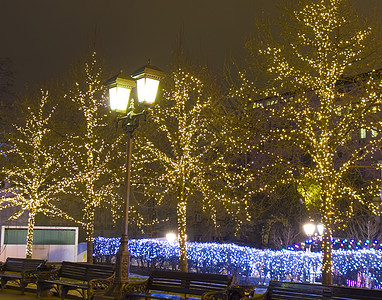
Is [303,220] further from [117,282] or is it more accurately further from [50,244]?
[117,282]

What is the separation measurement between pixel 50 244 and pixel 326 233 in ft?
50.8

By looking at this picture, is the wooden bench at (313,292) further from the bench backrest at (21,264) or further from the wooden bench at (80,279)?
the bench backrest at (21,264)

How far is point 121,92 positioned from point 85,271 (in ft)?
15.4

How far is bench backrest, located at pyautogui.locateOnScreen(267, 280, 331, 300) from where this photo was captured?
7846mm

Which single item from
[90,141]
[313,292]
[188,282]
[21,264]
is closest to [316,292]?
[313,292]

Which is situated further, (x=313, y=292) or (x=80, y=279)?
(x=80, y=279)

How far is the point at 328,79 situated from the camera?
532 inches

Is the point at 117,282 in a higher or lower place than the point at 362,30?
lower

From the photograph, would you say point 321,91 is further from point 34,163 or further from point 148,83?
point 34,163

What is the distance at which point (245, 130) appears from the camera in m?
13.9

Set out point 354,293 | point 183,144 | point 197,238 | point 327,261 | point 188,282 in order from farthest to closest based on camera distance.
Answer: point 197,238 → point 183,144 → point 327,261 → point 188,282 → point 354,293

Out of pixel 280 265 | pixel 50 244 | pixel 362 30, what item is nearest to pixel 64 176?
pixel 50 244

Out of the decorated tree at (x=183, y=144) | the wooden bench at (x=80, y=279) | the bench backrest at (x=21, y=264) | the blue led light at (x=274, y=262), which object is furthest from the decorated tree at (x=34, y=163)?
the wooden bench at (x=80, y=279)

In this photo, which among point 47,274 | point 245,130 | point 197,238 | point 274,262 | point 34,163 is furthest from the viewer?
point 197,238
